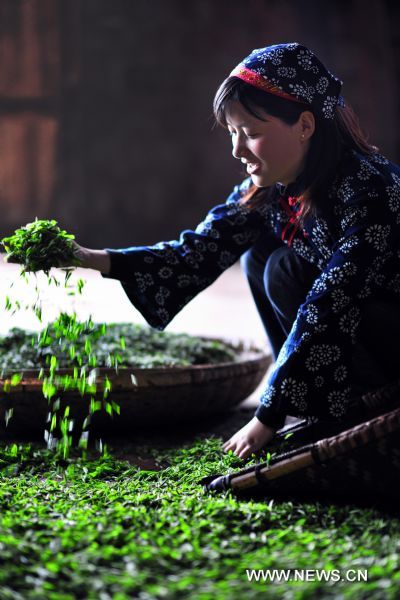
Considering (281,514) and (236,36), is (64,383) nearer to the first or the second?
(281,514)

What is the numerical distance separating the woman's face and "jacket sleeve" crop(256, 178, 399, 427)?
9.8 inches

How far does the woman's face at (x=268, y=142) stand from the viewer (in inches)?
91.0

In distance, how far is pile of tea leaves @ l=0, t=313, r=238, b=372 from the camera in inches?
103

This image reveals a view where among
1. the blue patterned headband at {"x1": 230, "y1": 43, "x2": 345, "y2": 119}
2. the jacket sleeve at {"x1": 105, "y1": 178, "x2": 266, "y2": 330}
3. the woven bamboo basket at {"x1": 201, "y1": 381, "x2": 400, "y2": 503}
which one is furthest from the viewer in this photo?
the jacket sleeve at {"x1": 105, "y1": 178, "x2": 266, "y2": 330}

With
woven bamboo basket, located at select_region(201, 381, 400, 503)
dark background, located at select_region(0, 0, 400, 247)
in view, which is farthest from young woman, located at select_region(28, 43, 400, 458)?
dark background, located at select_region(0, 0, 400, 247)

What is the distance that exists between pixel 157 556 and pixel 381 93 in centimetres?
626

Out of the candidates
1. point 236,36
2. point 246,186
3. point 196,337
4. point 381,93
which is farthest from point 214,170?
point 246,186

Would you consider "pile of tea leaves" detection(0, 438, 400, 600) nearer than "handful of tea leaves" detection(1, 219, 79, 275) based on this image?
Yes

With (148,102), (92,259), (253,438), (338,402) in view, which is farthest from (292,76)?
(148,102)

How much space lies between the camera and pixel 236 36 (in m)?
6.92

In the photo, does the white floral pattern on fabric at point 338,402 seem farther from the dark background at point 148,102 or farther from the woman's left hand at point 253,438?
the dark background at point 148,102

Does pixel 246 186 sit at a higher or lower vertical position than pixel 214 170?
lower

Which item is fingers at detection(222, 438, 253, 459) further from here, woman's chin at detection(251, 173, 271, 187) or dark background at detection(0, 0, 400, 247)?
dark background at detection(0, 0, 400, 247)

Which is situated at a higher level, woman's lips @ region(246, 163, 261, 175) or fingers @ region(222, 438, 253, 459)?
woman's lips @ region(246, 163, 261, 175)
